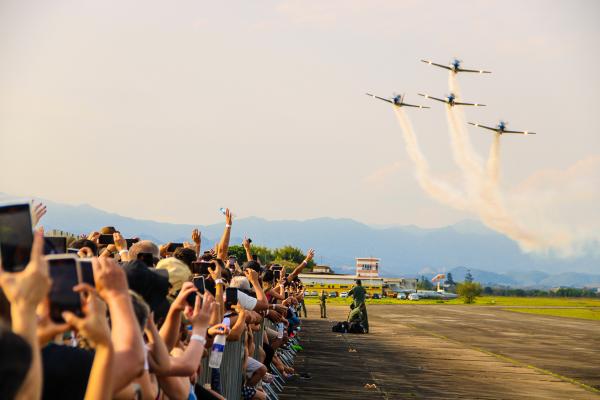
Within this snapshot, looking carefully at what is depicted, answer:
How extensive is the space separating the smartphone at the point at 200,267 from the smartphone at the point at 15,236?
5.12 m

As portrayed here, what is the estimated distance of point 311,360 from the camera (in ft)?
75.7

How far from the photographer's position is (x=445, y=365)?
2275 centimetres

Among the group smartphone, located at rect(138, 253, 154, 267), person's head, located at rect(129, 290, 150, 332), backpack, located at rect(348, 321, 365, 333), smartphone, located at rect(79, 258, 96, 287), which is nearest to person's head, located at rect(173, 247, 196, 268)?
smartphone, located at rect(138, 253, 154, 267)

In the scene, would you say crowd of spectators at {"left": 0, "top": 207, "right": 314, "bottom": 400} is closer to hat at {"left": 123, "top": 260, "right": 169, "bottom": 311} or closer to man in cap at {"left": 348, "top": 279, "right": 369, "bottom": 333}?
hat at {"left": 123, "top": 260, "right": 169, "bottom": 311}

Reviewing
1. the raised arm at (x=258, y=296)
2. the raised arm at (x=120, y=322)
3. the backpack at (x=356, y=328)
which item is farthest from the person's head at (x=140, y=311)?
the backpack at (x=356, y=328)

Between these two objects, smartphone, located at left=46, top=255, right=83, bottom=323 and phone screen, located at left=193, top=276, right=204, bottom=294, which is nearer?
smartphone, located at left=46, top=255, right=83, bottom=323

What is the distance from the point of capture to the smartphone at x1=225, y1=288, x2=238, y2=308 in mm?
9734

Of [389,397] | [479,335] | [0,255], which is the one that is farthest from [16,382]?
[479,335]

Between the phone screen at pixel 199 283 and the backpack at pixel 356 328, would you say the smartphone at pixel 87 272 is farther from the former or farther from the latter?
the backpack at pixel 356 328

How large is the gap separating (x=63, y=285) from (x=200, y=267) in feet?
17.7

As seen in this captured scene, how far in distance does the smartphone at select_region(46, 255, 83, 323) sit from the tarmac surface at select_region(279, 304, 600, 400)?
12.5 meters

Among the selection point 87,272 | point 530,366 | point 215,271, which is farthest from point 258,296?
point 530,366

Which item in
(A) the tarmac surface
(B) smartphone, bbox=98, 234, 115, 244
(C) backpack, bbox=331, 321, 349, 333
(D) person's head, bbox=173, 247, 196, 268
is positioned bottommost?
(A) the tarmac surface

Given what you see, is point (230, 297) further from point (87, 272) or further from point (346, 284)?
point (346, 284)
